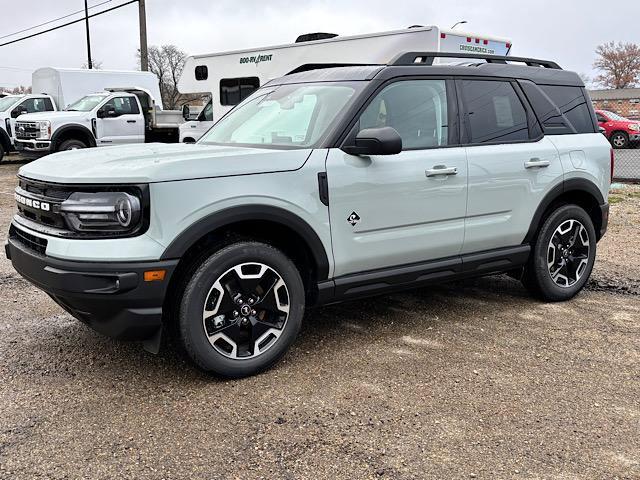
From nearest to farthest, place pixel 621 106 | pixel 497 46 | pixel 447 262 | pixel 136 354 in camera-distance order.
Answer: pixel 136 354 < pixel 447 262 < pixel 497 46 < pixel 621 106

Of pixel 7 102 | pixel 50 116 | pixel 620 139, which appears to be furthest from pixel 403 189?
pixel 620 139

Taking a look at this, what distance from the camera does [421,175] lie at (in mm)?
3988

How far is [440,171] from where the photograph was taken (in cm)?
405

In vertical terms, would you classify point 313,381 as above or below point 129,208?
below

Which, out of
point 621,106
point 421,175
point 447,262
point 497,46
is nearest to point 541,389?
point 447,262

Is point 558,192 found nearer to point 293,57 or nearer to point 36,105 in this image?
point 293,57

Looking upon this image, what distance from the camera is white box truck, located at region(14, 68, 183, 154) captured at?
15805 mm

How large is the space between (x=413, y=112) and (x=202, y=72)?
11357 millimetres

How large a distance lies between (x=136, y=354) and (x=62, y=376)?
47 cm

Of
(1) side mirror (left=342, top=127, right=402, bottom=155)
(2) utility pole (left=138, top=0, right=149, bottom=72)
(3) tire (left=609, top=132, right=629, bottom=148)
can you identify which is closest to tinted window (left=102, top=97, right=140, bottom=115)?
(2) utility pole (left=138, top=0, right=149, bottom=72)

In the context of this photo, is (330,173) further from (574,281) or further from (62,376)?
(574,281)

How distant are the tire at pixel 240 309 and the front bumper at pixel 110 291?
172 millimetres

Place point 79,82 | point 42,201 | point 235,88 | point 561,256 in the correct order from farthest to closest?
point 79,82 < point 235,88 < point 561,256 < point 42,201

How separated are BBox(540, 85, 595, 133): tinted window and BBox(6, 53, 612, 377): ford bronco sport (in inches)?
0.7
